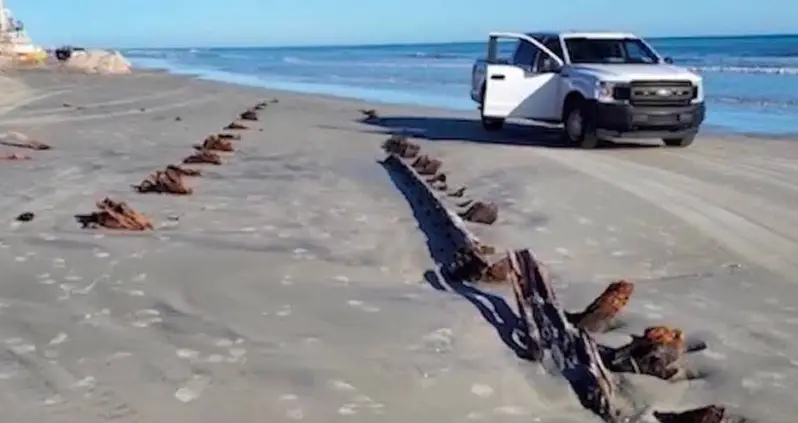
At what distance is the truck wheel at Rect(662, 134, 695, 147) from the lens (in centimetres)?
1459

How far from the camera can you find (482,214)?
27.7ft

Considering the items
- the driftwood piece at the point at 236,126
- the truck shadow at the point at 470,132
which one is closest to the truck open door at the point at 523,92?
the truck shadow at the point at 470,132

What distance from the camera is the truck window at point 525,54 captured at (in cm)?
1602

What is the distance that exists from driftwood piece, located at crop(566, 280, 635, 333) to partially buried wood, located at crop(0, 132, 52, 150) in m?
9.51

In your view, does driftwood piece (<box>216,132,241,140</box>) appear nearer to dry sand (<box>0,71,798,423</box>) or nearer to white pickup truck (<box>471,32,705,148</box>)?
dry sand (<box>0,71,798,423</box>)

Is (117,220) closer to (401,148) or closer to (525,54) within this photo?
(401,148)

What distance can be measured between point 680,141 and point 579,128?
4.43ft

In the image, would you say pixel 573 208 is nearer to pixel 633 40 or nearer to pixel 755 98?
pixel 633 40

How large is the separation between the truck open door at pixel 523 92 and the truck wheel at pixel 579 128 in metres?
0.45

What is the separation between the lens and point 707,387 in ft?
15.4

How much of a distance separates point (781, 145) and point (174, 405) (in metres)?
12.5

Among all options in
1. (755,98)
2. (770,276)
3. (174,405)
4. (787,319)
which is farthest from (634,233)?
(755,98)

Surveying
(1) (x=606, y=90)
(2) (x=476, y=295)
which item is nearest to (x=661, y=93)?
(1) (x=606, y=90)

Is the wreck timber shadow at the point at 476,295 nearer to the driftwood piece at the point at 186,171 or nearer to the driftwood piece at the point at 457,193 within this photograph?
the driftwood piece at the point at 457,193
